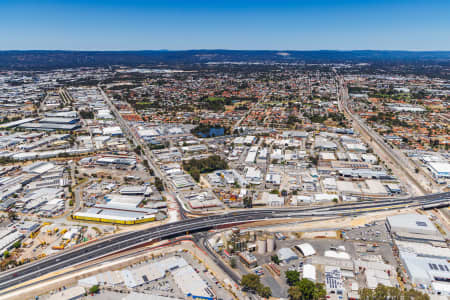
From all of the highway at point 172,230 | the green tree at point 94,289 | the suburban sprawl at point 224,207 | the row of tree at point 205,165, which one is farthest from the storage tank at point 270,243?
the row of tree at point 205,165

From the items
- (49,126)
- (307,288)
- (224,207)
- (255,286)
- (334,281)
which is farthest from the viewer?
(49,126)

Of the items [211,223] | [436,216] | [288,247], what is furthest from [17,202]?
[436,216]

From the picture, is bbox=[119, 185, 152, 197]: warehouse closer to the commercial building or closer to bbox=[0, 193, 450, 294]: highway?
bbox=[0, 193, 450, 294]: highway

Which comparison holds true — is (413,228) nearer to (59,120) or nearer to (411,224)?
(411,224)

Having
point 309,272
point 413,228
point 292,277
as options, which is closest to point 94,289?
point 292,277

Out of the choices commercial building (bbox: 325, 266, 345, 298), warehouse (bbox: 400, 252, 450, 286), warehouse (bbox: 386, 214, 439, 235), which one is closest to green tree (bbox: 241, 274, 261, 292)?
commercial building (bbox: 325, 266, 345, 298)
